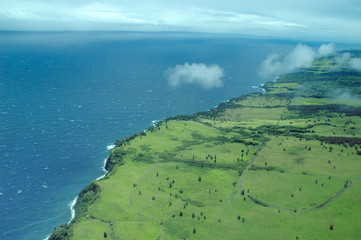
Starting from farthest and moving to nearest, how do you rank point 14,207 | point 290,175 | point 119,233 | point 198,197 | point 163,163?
point 163,163
point 290,175
point 198,197
point 14,207
point 119,233

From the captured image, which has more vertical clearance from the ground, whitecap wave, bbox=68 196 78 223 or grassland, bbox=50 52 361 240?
grassland, bbox=50 52 361 240

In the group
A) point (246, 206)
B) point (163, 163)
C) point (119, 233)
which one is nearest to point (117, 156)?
point (163, 163)

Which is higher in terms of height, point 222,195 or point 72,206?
point 222,195

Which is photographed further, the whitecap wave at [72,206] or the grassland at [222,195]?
the whitecap wave at [72,206]

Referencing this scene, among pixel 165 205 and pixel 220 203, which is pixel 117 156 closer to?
pixel 165 205

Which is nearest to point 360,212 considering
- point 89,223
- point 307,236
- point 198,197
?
point 307,236

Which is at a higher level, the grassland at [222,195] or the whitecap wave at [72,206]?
the grassland at [222,195]

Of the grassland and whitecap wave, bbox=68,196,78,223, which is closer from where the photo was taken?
the grassland

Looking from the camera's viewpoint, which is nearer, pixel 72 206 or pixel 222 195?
pixel 72 206

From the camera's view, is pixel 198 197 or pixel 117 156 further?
pixel 117 156

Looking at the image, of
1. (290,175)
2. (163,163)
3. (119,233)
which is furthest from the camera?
(163,163)
